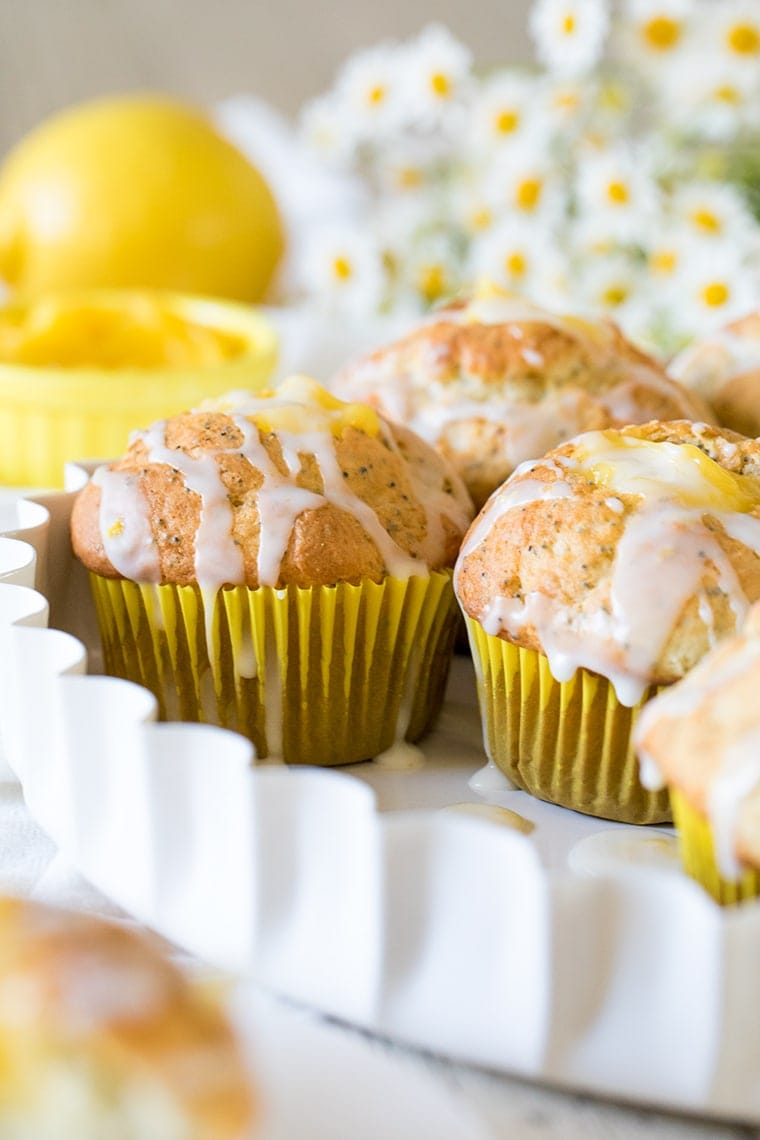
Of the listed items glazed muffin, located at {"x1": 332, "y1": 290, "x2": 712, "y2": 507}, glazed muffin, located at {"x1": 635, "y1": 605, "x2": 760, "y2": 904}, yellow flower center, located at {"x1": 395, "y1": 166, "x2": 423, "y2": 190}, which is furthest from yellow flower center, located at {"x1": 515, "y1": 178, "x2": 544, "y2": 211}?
glazed muffin, located at {"x1": 635, "y1": 605, "x2": 760, "y2": 904}

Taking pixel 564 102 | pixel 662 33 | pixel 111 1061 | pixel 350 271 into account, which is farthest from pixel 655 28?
pixel 111 1061

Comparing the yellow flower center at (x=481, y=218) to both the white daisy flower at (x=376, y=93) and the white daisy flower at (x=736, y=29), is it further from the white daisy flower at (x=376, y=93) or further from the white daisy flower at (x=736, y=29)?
the white daisy flower at (x=736, y=29)

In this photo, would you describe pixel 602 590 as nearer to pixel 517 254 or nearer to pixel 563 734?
pixel 563 734

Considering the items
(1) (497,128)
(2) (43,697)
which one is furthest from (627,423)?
(1) (497,128)

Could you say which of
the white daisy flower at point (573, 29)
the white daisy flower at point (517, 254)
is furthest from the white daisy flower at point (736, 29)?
the white daisy flower at point (517, 254)

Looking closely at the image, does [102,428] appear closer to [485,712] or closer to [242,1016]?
[485,712]

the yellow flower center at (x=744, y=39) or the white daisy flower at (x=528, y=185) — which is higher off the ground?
the yellow flower center at (x=744, y=39)
